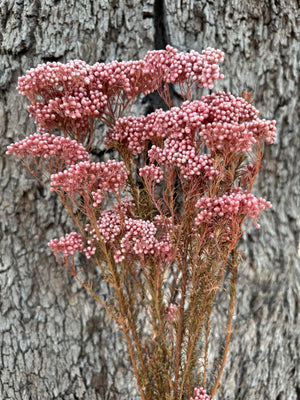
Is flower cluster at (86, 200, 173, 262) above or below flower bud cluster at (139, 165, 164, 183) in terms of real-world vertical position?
below

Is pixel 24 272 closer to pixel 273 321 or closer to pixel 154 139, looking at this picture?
pixel 154 139

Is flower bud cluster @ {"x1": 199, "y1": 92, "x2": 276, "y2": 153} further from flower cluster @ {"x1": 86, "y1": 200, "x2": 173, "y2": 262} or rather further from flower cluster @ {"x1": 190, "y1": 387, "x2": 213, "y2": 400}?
flower cluster @ {"x1": 190, "y1": 387, "x2": 213, "y2": 400}

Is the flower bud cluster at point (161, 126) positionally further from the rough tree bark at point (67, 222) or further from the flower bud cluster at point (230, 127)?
the rough tree bark at point (67, 222)

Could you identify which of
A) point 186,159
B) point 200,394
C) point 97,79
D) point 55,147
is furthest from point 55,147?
point 200,394

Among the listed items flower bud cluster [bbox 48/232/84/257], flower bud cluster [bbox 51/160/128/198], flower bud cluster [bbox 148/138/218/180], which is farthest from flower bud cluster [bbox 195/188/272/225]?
flower bud cluster [bbox 48/232/84/257]

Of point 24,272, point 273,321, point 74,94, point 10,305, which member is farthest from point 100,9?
point 273,321

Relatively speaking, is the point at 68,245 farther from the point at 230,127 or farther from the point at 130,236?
the point at 230,127
